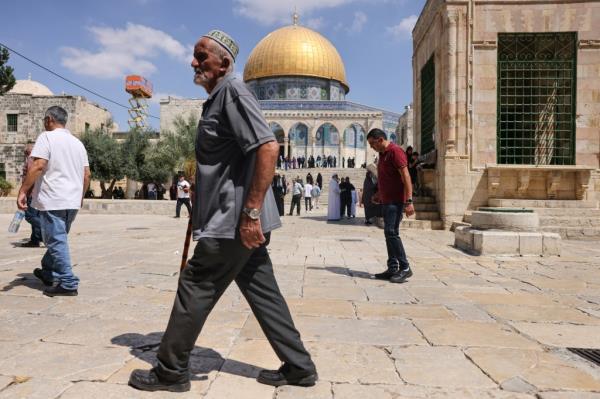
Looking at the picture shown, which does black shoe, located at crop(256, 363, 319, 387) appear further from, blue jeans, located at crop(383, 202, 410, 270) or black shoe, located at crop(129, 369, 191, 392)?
blue jeans, located at crop(383, 202, 410, 270)

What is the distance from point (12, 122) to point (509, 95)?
3433 cm

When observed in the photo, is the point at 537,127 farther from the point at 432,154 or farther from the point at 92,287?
the point at 92,287

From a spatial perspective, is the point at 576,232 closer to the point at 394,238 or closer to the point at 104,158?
the point at 394,238

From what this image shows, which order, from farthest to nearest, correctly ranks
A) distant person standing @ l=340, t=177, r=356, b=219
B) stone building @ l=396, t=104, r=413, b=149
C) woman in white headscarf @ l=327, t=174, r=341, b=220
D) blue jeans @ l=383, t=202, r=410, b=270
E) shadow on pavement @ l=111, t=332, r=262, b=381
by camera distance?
1. stone building @ l=396, t=104, r=413, b=149
2. distant person standing @ l=340, t=177, r=356, b=219
3. woman in white headscarf @ l=327, t=174, r=341, b=220
4. blue jeans @ l=383, t=202, r=410, b=270
5. shadow on pavement @ l=111, t=332, r=262, b=381

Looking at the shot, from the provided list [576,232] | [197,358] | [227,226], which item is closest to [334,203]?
[576,232]

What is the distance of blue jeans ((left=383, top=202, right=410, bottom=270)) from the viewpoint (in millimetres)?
4754

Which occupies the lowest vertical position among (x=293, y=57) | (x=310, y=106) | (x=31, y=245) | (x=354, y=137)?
(x=31, y=245)

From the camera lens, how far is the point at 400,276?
4.68m

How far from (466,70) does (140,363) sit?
10141mm

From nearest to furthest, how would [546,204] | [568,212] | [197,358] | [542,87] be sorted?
[197,358]
[568,212]
[546,204]
[542,87]

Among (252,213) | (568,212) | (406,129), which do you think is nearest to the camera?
(252,213)

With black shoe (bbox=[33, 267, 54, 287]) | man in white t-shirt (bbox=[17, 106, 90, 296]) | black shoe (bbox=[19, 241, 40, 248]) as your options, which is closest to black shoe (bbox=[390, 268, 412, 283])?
man in white t-shirt (bbox=[17, 106, 90, 296])

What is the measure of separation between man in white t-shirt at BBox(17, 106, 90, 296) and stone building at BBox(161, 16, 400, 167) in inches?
1513

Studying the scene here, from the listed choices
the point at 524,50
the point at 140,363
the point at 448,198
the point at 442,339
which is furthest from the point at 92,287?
the point at 524,50
